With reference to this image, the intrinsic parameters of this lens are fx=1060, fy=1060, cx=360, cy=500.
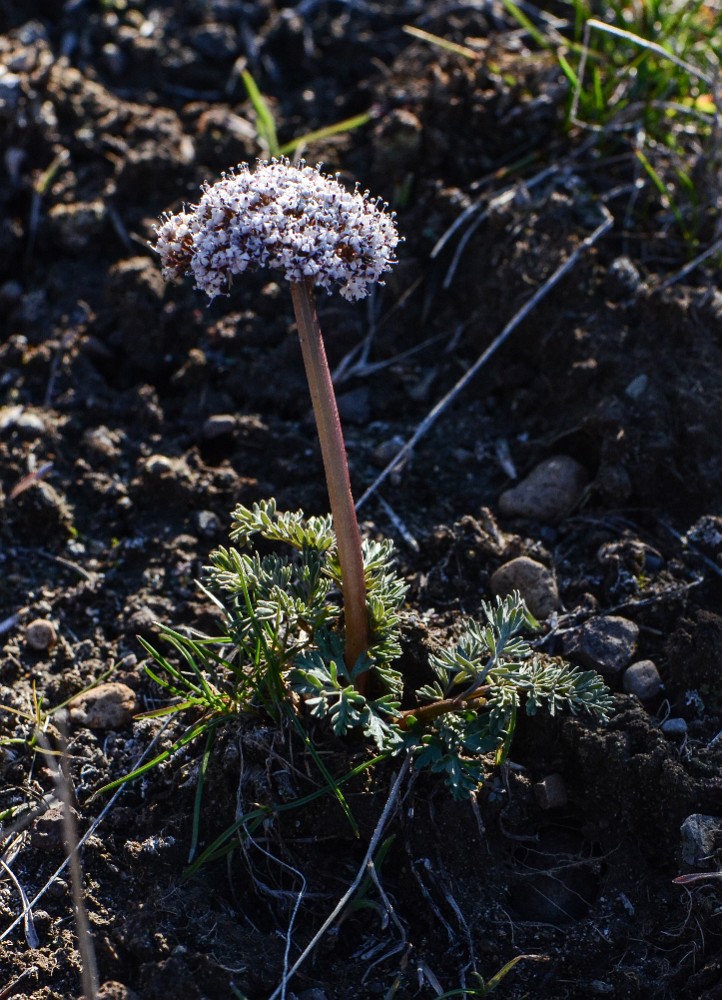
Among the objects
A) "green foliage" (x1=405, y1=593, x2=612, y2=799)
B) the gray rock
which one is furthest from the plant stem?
the gray rock

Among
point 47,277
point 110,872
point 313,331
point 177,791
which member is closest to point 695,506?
point 313,331

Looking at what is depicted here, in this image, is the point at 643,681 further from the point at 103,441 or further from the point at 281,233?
the point at 103,441

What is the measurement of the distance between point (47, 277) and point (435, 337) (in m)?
1.75

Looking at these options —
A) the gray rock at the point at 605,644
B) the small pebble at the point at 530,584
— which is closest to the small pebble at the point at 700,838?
the gray rock at the point at 605,644

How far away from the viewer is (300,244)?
2564 mm

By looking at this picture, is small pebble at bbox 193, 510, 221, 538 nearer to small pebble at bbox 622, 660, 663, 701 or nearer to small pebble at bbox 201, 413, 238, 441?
small pebble at bbox 201, 413, 238, 441

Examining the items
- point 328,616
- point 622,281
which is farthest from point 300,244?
point 622,281

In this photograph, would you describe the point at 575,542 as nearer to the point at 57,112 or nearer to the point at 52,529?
the point at 52,529

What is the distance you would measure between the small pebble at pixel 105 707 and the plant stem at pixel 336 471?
2.48ft

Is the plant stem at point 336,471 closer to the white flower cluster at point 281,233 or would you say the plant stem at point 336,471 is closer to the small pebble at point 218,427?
the white flower cluster at point 281,233

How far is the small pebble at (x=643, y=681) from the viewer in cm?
315

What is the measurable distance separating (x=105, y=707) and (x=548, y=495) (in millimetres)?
1655

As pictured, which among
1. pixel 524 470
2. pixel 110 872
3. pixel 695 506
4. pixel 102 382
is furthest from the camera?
pixel 102 382

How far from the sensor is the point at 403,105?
481 cm
